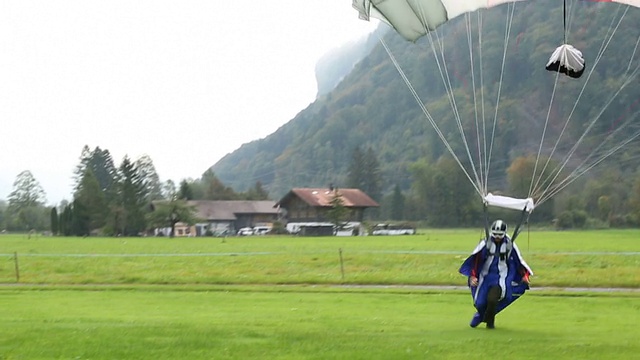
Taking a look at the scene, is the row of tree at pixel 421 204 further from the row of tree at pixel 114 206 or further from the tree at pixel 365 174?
the tree at pixel 365 174

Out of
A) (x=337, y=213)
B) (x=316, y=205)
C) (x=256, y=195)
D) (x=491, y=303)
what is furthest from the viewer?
(x=256, y=195)

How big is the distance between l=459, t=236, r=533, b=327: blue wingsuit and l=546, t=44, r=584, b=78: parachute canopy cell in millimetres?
2783

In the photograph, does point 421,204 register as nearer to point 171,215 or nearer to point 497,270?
point 171,215

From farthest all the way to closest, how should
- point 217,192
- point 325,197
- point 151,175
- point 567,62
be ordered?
point 151,175 → point 217,192 → point 325,197 → point 567,62

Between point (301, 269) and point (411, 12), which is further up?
point (411, 12)

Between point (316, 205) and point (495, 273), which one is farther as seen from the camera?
point (316, 205)

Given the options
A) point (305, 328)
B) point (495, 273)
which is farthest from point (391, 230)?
point (305, 328)

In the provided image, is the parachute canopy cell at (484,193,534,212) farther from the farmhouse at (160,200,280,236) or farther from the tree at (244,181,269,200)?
the tree at (244,181,269,200)

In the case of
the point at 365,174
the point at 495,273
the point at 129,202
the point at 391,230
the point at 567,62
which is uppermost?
the point at 365,174

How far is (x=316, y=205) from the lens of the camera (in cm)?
11275

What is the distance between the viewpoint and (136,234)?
11456 cm

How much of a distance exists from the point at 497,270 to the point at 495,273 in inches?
2.1

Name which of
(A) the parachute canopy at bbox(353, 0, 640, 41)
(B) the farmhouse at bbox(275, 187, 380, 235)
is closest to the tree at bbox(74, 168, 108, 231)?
(B) the farmhouse at bbox(275, 187, 380, 235)

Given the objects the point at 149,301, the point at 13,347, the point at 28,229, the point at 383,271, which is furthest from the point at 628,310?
the point at 28,229
